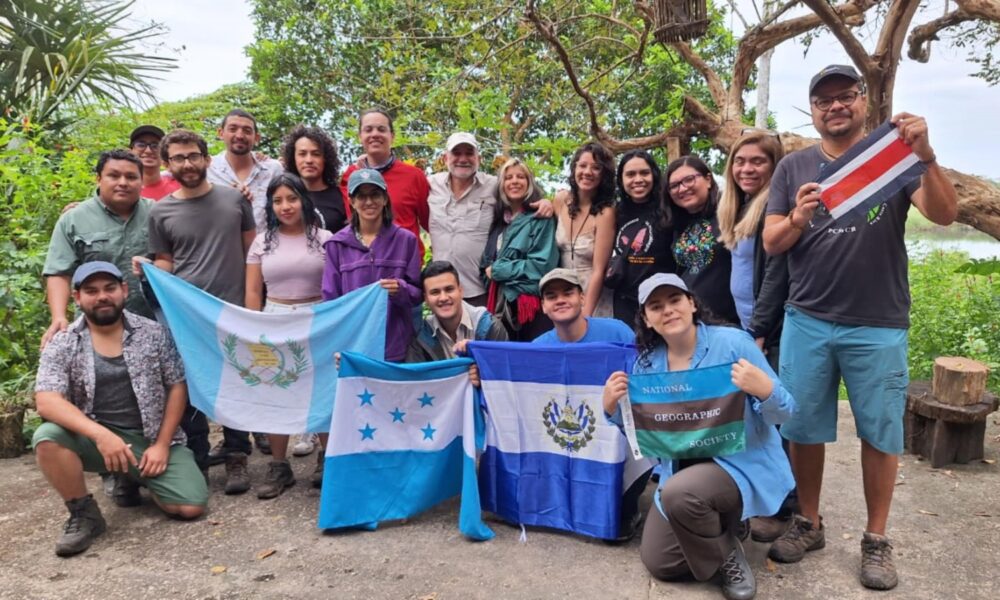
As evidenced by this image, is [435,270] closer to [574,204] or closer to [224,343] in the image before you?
[574,204]

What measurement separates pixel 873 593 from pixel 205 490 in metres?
3.42

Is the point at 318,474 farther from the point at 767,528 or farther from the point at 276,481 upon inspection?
the point at 767,528

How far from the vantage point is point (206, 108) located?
39.0 feet

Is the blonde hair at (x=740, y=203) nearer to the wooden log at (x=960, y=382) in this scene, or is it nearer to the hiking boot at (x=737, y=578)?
the hiking boot at (x=737, y=578)

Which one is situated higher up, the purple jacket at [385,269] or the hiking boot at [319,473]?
the purple jacket at [385,269]

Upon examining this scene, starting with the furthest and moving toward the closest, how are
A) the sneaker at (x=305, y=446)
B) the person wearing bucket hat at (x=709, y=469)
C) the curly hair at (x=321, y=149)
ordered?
the sneaker at (x=305, y=446) → the curly hair at (x=321, y=149) → the person wearing bucket hat at (x=709, y=469)

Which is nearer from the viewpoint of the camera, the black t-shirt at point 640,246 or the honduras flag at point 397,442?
the honduras flag at point 397,442

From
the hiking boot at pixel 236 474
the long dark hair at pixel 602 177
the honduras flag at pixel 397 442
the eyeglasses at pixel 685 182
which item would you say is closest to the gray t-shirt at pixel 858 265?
the eyeglasses at pixel 685 182

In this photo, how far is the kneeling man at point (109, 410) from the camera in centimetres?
350

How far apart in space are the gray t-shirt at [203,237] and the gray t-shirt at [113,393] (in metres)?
0.65

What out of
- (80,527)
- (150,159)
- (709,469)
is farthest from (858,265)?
(150,159)

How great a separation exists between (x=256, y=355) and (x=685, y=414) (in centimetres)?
246

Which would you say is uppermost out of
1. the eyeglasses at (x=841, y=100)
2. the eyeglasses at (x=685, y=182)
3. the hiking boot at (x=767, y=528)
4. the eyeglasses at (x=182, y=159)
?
the eyeglasses at (x=841, y=100)

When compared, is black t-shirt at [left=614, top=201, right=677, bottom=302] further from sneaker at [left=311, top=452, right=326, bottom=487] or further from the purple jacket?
sneaker at [left=311, top=452, right=326, bottom=487]
